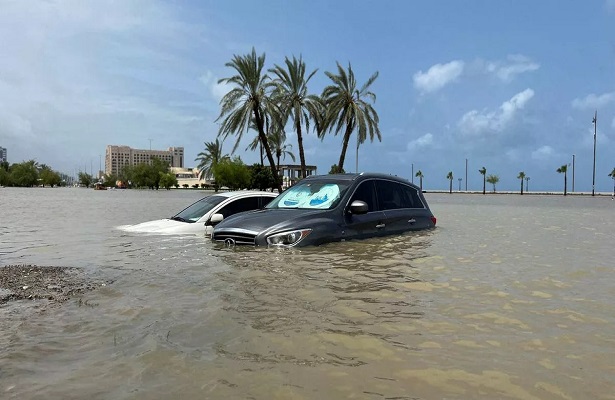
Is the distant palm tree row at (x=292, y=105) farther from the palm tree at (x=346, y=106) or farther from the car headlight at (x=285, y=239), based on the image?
the car headlight at (x=285, y=239)

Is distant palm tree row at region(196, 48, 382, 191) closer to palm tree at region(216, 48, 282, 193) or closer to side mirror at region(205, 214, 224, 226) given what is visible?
palm tree at region(216, 48, 282, 193)

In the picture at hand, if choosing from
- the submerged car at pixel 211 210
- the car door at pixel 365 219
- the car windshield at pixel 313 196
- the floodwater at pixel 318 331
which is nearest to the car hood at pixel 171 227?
the submerged car at pixel 211 210

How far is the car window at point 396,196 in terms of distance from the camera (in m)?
9.68

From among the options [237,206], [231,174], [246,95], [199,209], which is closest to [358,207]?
[237,206]

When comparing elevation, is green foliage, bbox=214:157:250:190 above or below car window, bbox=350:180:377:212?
above

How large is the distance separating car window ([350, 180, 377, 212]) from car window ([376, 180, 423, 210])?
21 centimetres

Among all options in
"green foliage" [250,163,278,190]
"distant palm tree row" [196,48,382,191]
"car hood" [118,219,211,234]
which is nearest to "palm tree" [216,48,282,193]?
"distant palm tree row" [196,48,382,191]

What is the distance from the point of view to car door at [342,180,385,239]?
8.53 meters

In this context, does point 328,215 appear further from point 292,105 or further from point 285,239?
point 292,105

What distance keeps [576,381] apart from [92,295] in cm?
444

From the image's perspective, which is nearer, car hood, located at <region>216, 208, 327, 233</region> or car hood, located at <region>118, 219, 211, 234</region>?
car hood, located at <region>216, 208, 327, 233</region>

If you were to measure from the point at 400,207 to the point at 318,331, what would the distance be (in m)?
6.67

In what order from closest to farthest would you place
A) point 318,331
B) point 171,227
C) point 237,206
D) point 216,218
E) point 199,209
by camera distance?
1. point 318,331
2. point 216,218
3. point 237,206
4. point 171,227
5. point 199,209

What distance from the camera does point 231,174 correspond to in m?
99.1
